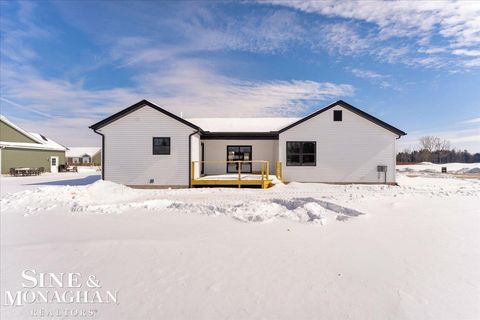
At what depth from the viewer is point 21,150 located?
29859 millimetres

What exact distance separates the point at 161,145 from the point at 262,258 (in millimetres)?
12187

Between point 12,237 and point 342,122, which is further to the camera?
point 342,122

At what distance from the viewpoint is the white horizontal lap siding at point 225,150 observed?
18.5 metres

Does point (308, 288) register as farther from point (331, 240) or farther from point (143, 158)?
point (143, 158)

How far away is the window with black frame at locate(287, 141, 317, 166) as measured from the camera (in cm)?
1658

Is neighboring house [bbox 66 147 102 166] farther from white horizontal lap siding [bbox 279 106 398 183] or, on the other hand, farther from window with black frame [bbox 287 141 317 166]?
white horizontal lap siding [bbox 279 106 398 183]

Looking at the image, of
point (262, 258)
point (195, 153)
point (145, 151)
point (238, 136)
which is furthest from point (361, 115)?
point (262, 258)

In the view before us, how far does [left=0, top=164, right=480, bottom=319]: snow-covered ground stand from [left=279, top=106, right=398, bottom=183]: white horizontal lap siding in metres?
7.71

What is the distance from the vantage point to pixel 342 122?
16375mm

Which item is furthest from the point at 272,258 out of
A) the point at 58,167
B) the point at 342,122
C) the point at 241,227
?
the point at 58,167

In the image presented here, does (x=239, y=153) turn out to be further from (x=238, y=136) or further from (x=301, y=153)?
(x=301, y=153)

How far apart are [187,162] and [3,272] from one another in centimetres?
1125

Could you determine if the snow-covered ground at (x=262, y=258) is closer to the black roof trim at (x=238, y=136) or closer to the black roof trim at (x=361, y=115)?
the black roof trim at (x=361, y=115)

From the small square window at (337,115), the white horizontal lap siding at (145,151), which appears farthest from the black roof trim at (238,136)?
the small square window at (337,115)
